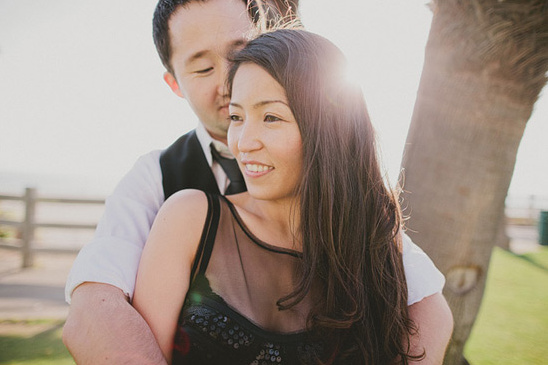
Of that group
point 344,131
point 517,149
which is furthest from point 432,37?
point 344,131

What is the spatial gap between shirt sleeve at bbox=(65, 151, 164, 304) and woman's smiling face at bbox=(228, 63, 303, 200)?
1.82ft

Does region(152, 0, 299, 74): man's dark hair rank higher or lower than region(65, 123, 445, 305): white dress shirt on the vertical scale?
higher

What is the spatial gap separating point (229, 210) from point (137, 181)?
1.80 ft

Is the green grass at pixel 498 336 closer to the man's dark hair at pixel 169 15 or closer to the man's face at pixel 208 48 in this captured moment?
the man's face at pixel 208 48

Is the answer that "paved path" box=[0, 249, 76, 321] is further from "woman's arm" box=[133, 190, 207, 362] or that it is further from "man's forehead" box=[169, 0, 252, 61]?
"man's forehead" box=[169, 0, 252, 61]

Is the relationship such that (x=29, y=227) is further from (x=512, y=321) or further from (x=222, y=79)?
(x=512, y=321)

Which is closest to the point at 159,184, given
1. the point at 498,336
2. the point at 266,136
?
the point at 266,136

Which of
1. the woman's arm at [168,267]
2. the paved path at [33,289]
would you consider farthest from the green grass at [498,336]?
the woman's arm at [168,267]

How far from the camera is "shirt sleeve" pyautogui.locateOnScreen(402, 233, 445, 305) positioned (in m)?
1.72

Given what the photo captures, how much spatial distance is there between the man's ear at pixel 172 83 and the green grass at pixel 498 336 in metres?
2.37

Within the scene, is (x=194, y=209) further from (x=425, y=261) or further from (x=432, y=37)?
(x=432, y=37)

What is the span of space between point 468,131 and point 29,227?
629cm

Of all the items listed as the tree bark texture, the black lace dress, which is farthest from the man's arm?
the tree bark texture

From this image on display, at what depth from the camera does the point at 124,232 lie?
5.48 feet
